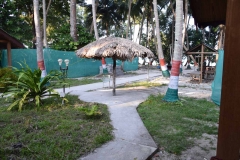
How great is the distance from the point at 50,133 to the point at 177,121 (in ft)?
9.79

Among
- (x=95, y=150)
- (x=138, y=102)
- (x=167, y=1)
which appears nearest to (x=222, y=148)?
(x=95, y=150)

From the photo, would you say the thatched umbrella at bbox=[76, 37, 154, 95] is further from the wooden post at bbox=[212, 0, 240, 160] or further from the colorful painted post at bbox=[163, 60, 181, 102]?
the wooden post at bbox=[212, 0, 240, 160]

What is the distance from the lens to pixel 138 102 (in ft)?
21.5

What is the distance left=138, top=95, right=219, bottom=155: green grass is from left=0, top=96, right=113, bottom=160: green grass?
106 centimetres

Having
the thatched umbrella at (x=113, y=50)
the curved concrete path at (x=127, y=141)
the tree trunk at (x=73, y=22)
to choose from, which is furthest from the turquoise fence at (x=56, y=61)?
the curved concrete path at (x=127, y=141)

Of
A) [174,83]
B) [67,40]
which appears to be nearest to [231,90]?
[174,83]

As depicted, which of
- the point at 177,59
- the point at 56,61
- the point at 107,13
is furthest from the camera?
the point at 107,13

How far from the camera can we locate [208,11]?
3422mm

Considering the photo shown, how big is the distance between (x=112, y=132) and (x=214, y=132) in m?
2.21

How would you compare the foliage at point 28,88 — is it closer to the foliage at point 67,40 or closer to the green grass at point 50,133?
the green grass at point 50,133

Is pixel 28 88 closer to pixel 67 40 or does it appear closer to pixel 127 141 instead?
pixel 127 141

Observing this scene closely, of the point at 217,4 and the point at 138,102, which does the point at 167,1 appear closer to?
the point at 138,102

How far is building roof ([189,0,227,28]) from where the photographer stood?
3136 millimetres

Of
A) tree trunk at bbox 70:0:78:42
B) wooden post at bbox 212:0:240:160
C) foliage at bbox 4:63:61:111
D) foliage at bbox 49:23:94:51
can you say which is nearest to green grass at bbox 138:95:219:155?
wooden post at bbox 212:0:240:160
